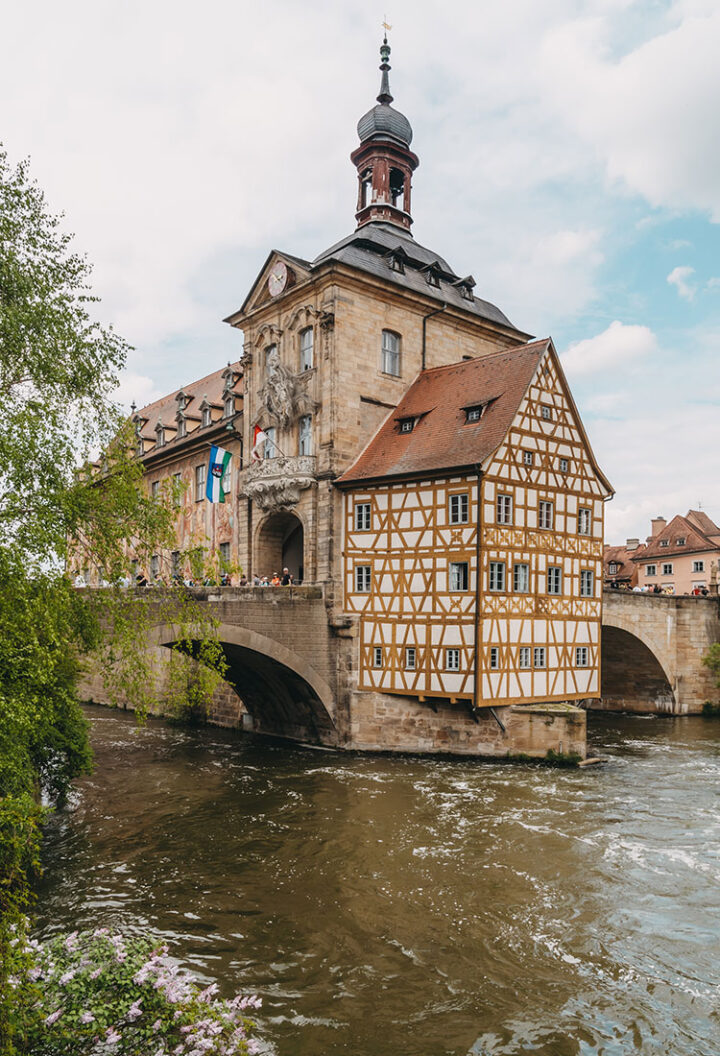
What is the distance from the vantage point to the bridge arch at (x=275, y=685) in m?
21.8

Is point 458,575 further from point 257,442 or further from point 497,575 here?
point 257,442

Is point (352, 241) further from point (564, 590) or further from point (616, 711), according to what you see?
point (616, 711)

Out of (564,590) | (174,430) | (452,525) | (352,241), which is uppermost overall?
(352,241)

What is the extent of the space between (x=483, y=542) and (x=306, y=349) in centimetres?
919

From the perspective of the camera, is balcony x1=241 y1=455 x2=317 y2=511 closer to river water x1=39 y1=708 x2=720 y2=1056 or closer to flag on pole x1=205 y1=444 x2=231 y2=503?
flag on pole x1=205 y1=444 x2=231 y2=503

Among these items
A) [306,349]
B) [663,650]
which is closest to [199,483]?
[306,349]

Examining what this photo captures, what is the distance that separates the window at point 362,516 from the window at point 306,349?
505 centimetres

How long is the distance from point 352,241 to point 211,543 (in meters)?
12.6

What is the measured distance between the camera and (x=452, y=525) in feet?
69.6

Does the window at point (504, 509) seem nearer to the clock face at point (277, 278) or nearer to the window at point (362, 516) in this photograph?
the window at point (362, 516)

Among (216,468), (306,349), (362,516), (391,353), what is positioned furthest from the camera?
(391,353)

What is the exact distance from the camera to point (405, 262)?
2781 cm

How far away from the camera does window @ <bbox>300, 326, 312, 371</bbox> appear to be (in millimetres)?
25562

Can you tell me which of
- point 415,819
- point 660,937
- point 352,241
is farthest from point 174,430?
point 660,937
